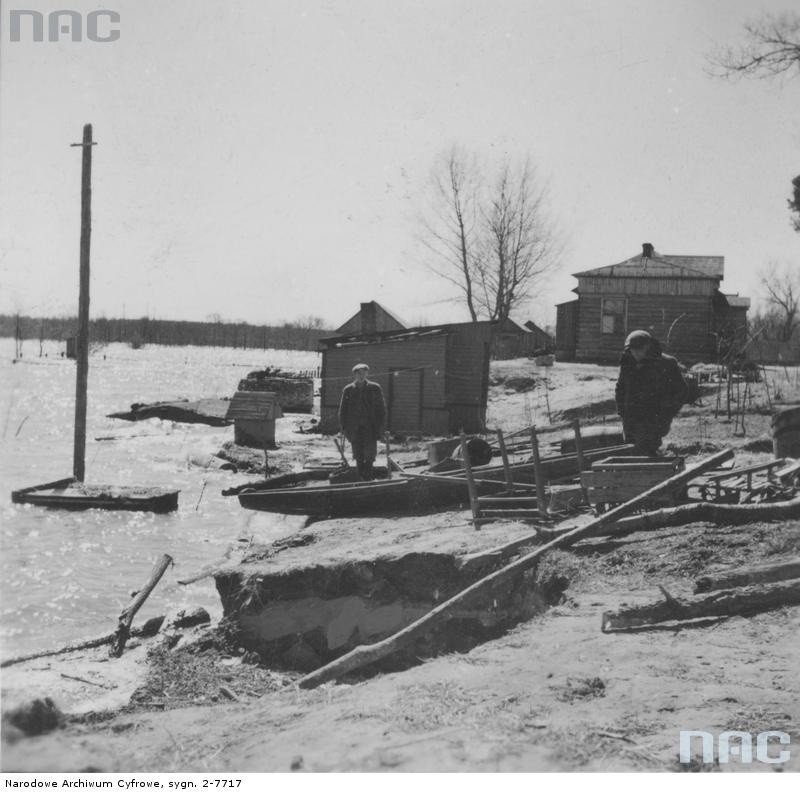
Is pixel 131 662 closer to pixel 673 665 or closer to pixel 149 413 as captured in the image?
pixel 673 665

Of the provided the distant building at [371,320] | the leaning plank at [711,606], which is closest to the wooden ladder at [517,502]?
the leaning plank at [711,606]

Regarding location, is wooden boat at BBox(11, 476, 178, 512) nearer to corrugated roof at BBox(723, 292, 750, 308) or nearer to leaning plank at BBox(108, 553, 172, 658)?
leaning plank at BBox(108, 553, 172, 658)

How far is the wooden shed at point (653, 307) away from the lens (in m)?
32.6

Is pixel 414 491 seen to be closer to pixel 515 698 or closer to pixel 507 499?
pixel 507 499

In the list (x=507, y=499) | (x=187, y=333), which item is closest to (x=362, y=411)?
(x=507, y=499)

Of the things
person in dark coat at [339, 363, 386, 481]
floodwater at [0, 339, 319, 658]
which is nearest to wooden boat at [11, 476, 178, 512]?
floodwater at [0, 339, 319, 658]

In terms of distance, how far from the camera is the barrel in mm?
10508

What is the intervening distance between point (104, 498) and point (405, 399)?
1071cm

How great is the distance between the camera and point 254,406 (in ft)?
75.2

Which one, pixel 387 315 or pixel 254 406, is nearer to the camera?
pixel 254 406

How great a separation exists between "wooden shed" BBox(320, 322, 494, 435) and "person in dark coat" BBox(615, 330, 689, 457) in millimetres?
14813

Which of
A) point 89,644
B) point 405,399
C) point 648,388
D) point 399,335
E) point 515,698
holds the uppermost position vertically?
point 399,335

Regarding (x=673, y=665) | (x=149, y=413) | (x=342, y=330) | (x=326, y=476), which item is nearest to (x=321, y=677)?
(x=673, y=665)

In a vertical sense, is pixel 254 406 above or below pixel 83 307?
below
